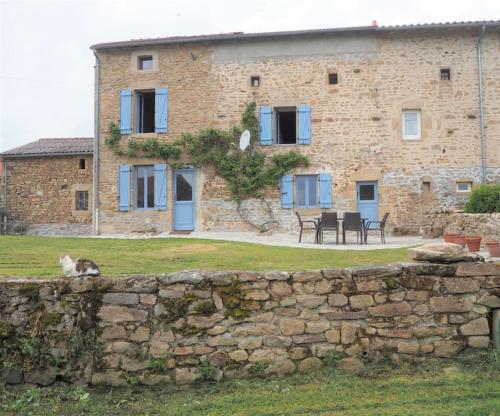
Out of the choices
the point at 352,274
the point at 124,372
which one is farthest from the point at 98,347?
the point at 352,274

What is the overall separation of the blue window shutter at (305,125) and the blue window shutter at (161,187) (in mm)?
4708

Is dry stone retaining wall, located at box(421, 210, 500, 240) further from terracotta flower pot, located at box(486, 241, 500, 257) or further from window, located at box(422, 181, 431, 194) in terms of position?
terracotta flower pot, located at box(486, 241, 500, 257)

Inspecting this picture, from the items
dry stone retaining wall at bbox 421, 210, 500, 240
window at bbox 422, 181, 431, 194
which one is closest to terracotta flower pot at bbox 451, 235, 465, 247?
dry stone retaining wall at bbox 421, 210, 500, 240

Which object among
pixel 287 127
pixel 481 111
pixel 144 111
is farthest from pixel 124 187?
pixel 481 111

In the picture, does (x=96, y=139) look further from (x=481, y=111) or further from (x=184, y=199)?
(x=481, y=111)

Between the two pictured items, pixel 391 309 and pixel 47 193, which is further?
pixel 47 193

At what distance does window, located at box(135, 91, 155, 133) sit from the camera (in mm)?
16531

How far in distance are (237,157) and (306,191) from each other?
2564 mm

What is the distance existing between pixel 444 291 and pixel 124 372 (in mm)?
2978

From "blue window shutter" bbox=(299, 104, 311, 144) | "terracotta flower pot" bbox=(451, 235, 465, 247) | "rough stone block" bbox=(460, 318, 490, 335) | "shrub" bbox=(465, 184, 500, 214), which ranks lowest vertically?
"rough stone block" bbox=(460, 318, 490, 335)

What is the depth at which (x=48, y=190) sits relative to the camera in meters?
17.2

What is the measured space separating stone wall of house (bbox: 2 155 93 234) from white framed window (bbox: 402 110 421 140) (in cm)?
1111

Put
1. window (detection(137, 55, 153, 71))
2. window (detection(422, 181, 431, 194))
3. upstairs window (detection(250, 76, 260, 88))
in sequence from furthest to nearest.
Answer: window (detection(137, 55, 153, 71)), upstairs window (detection(250, 76, 260, 88)), window (detection(422, 181, 431, 194))

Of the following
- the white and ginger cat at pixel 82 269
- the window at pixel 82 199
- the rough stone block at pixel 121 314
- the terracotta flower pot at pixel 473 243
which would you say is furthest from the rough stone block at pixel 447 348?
the window at pixel 82 199
